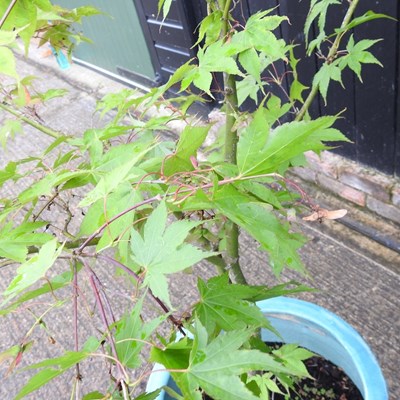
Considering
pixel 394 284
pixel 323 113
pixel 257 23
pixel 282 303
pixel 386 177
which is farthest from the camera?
pixel 323 113

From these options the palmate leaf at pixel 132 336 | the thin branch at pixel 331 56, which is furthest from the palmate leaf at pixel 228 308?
the thin branch at pixel 331 56

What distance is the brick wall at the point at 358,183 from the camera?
63.1 inches

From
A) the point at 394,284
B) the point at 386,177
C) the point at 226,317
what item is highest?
the point at 226,317

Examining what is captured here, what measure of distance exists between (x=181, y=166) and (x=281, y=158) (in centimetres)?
17

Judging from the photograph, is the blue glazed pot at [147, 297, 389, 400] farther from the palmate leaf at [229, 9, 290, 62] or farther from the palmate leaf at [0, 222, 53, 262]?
the palmate leaf at [229, 9, 290, 62]

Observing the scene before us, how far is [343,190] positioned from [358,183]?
84 millimetres

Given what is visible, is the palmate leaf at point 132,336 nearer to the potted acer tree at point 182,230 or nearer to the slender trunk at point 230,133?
the potted acer tree at point 182,230

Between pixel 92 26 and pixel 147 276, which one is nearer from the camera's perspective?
pixel 147 276

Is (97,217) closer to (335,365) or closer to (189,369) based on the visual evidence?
(189,369)

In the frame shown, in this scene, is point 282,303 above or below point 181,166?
below

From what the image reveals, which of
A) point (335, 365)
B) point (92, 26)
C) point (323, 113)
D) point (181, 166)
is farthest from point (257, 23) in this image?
point (92, 26)

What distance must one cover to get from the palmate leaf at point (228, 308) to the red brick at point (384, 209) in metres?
1.18

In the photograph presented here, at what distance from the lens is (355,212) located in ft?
5.70

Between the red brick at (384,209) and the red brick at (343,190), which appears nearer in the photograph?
the red brick at (384,209)
